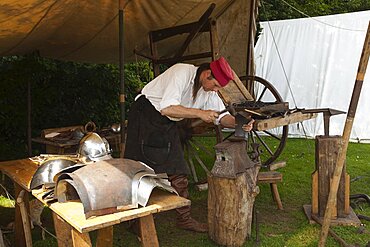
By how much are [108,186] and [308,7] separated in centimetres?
1168

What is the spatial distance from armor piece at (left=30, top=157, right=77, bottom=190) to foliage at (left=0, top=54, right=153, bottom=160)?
306 centimetres

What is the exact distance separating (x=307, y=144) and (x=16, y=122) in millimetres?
4981

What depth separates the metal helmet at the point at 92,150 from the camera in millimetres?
2576

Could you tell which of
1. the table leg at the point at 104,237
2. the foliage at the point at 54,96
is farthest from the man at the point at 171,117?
the foliage at the point at 54,96

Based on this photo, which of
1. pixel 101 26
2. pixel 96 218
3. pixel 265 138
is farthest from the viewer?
pixel 265 138

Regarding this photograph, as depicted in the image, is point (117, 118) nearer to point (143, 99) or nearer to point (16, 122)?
point (16, 122)

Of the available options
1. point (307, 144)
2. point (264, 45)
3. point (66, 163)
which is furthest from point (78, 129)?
point (264, 45)

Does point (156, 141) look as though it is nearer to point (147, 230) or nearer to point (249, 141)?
point (147, 230)

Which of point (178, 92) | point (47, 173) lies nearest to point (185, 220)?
point (178, 92)

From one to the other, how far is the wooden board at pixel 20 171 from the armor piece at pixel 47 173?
0.08m

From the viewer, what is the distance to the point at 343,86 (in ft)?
25.3

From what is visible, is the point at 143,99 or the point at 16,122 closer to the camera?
the point at 143,99

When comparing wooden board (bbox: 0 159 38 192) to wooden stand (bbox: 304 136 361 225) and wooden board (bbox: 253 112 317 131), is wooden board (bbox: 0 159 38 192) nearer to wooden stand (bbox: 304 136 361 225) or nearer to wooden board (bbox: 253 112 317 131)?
wooden board (bbox: 253 112 317 131)

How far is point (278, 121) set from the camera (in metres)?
3.13
